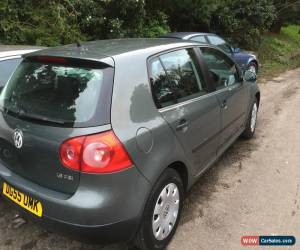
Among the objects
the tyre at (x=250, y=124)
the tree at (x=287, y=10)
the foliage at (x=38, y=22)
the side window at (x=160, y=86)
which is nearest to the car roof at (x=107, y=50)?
the side window at (x=160, y=86)

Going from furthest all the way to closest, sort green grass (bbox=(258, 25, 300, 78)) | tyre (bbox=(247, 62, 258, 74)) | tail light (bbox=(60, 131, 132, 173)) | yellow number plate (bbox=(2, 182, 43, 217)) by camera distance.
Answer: green grass (bbox=(258, 25, 300, 78))
tyre (bbox=(247, 62, 258, 74))
yellow number plate (bbox=(2, 182, 43, 217))
tail light (bbox=(60, 131, 132, 173))

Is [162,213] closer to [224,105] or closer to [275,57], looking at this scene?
[224,105]

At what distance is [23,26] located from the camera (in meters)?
8.26

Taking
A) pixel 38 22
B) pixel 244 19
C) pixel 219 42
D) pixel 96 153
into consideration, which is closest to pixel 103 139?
pixel 96 153

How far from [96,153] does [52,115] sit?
460 millimetres

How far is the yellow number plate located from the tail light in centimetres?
44

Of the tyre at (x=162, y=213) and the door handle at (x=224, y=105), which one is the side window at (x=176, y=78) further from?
the tyre at (x=162, y=213)

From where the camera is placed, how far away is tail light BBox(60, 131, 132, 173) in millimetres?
2404

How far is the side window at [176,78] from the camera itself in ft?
9.75

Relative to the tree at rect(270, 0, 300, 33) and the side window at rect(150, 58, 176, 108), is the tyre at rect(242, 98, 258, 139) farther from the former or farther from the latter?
the tree at rect(270, 0, 300, 33)

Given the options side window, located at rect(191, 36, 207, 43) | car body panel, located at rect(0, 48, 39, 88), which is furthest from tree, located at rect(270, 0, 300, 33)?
car body panel, located at rect(0, 48, 39, 88)

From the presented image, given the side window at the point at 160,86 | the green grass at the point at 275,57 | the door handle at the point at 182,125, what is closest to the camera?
the side window at the point at 160,86

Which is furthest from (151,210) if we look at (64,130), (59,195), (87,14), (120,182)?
(87,14)

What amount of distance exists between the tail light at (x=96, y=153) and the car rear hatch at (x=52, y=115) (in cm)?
5
